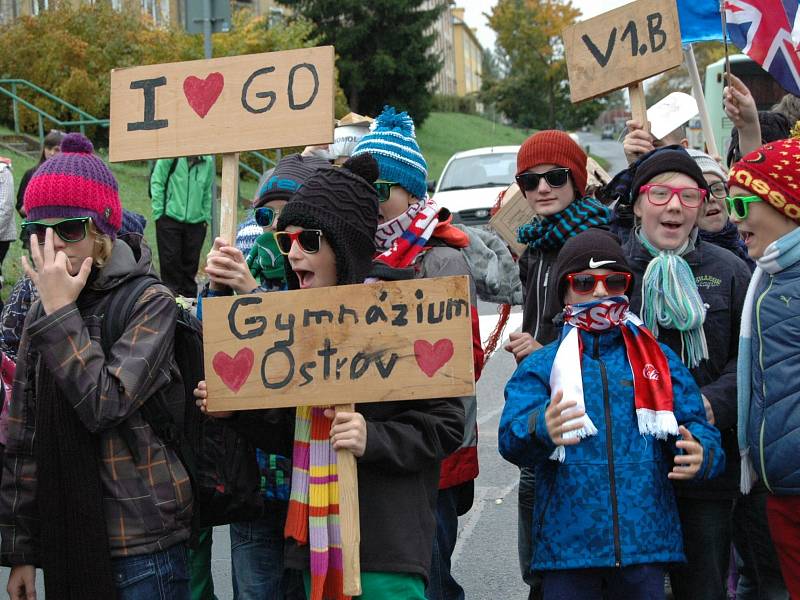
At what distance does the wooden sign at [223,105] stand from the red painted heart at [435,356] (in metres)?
0.84

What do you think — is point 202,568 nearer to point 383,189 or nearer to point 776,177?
point 383,189

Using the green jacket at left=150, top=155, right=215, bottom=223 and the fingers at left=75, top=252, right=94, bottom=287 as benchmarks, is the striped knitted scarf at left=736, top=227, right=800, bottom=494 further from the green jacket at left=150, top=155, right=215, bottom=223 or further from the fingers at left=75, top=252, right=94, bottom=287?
the green jacket at left=150, top=155, right=215, bottom=223

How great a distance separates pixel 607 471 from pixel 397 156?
1489 millimetres

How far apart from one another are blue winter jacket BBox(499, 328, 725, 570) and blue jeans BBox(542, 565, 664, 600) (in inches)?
2.3

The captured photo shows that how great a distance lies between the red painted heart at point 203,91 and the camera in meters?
3.41

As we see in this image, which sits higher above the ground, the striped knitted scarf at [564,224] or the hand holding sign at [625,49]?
the hand holding sign at [625,49]

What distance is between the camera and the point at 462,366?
2893 millimetres

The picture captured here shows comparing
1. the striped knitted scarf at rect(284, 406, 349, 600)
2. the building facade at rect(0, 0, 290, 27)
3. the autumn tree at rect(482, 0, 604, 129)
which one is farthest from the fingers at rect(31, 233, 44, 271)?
the autumn tree at rect(482, 0, 604, 129)

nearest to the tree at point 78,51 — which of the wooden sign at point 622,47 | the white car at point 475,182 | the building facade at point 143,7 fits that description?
the building facade at point 143,7

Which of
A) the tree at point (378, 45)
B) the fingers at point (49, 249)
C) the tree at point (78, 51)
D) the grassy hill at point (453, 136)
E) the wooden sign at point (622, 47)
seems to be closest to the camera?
the fingers at point (49, 249)

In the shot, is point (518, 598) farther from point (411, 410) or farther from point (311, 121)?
point (311, 121)

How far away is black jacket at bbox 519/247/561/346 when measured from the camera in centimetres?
410

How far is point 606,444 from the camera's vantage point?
342 cm

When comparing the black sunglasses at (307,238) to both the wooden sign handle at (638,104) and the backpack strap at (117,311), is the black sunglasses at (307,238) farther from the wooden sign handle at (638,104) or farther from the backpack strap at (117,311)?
the wooden sign handle at (638,104)
